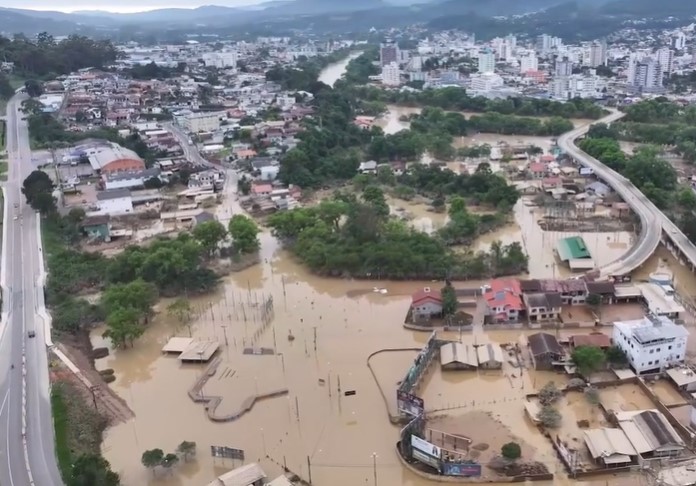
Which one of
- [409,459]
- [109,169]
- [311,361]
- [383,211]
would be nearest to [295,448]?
[409,459]

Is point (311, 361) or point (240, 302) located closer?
point (311, 361)

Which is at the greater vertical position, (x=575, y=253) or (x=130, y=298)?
(x=130, y=298)

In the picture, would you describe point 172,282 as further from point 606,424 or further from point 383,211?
point 606,424

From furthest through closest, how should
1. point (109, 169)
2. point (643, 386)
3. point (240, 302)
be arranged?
point (109, 169) → point (240, 302) → point (643, 386)

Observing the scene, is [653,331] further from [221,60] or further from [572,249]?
[221,60]

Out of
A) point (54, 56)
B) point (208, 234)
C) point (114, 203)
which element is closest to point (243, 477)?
point (208, 234)

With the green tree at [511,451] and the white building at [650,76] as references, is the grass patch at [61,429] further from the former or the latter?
the white building at [650,76]
